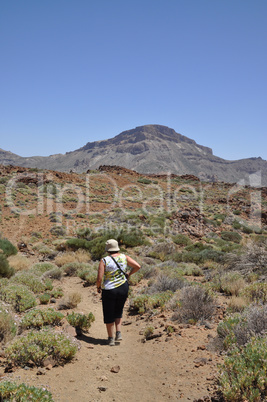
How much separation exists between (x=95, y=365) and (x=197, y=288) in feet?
9.04

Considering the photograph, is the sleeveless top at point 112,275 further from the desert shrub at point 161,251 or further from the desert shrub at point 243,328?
the desert shrub at point 161,251

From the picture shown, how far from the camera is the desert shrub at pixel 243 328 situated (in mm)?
3859

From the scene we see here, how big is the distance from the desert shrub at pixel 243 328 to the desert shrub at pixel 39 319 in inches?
118

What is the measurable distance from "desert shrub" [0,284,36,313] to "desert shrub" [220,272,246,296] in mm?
4818

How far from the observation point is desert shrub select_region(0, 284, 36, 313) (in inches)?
246

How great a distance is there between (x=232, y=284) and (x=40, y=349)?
5.08 m

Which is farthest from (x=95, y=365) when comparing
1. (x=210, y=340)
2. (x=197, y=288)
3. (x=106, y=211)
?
(x=106, y=211)

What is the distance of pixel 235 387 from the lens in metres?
2.83

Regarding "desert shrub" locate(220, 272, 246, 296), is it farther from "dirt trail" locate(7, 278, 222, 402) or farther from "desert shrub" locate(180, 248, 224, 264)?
"desert shrub" locate(180, 248, 224, 264)

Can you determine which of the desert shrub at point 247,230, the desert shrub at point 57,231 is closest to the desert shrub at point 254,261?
the desert shrub at point 57,231

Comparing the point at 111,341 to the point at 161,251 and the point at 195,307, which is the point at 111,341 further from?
the point at 161,251

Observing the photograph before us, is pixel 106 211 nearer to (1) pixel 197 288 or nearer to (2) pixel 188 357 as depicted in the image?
(1) pixel 197 288

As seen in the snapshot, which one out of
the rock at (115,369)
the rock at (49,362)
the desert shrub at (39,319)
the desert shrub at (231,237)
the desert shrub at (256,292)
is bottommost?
the desert shrub at (231,237)

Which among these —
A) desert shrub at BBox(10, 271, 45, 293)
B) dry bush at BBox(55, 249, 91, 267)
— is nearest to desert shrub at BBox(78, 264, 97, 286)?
dry bush at BBox(55, 249, 91, 267)
